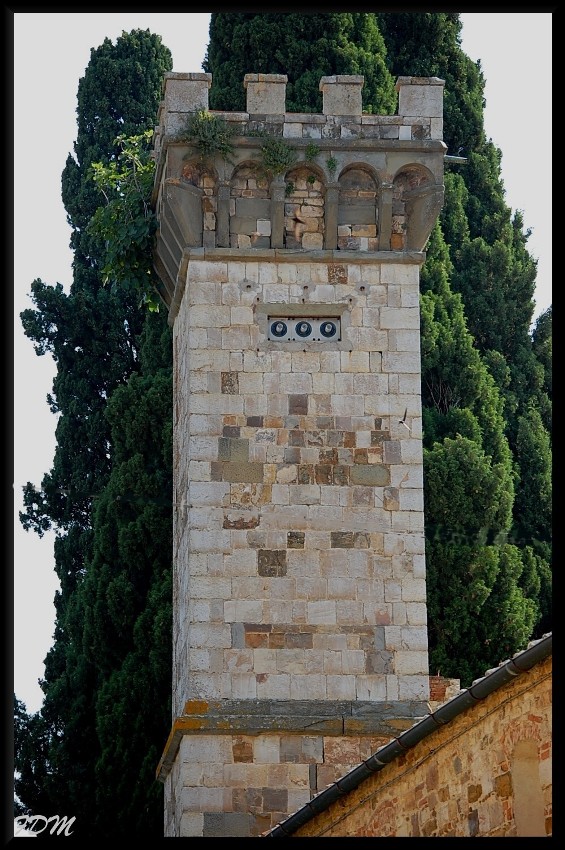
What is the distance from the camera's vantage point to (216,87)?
80.7ft

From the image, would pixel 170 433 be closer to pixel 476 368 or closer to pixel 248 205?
pixel 476 368

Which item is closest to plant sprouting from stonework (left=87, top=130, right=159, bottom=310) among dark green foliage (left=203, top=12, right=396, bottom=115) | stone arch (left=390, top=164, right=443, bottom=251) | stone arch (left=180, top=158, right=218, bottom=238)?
stone arch (left=180, top=158, right=218, bottom=238)

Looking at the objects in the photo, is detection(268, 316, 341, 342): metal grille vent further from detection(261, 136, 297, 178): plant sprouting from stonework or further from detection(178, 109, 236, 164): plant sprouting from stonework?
detection(178, 109, 236, 164): plant sprouting from stonework

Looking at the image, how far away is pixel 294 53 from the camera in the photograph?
80.6 ft

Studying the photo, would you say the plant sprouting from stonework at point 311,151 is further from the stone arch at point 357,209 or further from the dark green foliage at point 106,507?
the dark green foliage at point 106,507

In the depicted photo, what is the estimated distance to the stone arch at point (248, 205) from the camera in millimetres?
17703

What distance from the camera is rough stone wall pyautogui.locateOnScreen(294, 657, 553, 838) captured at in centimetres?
1091

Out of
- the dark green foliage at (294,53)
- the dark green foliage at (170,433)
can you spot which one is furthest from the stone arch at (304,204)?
the dark green foliage at (294,53)

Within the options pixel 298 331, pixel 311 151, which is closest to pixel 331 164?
pixel 311 151

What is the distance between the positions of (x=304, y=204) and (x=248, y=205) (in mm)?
477

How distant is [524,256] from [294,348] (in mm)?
9700

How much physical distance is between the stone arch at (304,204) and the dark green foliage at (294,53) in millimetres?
6723

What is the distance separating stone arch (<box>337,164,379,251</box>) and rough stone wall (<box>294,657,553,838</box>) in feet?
19.5
